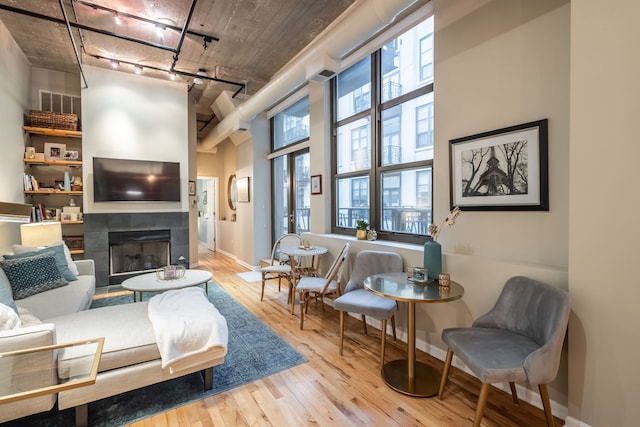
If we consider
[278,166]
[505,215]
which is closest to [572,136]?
[505,215]

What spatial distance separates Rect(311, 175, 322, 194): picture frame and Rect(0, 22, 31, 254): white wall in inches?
151

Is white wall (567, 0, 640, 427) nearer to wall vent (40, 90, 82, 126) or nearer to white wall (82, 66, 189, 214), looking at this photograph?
white wall (82, 66, 189, 214)

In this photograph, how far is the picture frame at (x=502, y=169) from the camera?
209 cm

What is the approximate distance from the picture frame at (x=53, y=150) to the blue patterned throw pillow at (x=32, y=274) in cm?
245

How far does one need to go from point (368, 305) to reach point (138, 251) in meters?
4.63

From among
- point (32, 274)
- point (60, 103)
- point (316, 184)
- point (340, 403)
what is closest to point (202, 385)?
point (340, 403)

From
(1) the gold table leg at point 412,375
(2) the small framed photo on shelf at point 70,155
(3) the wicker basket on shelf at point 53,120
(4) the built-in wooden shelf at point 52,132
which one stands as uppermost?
(3) the wicker basket on shelf at point 53,120

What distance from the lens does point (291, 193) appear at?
5699 millimetres

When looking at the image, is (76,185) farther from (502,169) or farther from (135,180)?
(502,169)

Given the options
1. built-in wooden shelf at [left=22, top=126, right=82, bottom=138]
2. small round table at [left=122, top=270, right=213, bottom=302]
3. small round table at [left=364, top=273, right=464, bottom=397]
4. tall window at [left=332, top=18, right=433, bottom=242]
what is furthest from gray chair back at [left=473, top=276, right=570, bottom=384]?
built-in wooden shelf at [left=22, top=126, right=82, bottom=138]

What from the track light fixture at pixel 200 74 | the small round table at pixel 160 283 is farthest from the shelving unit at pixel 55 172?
the small round table at pixel 160 283

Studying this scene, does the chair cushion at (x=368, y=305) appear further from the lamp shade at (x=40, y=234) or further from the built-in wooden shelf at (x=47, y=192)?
the built-in wooden shelf at (x=47, y=192)

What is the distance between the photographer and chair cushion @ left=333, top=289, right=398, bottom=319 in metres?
2.44

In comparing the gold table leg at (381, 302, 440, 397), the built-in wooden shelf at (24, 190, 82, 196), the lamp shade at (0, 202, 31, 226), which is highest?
the built-in wooden shelf at (24, 190, 82, 196)
